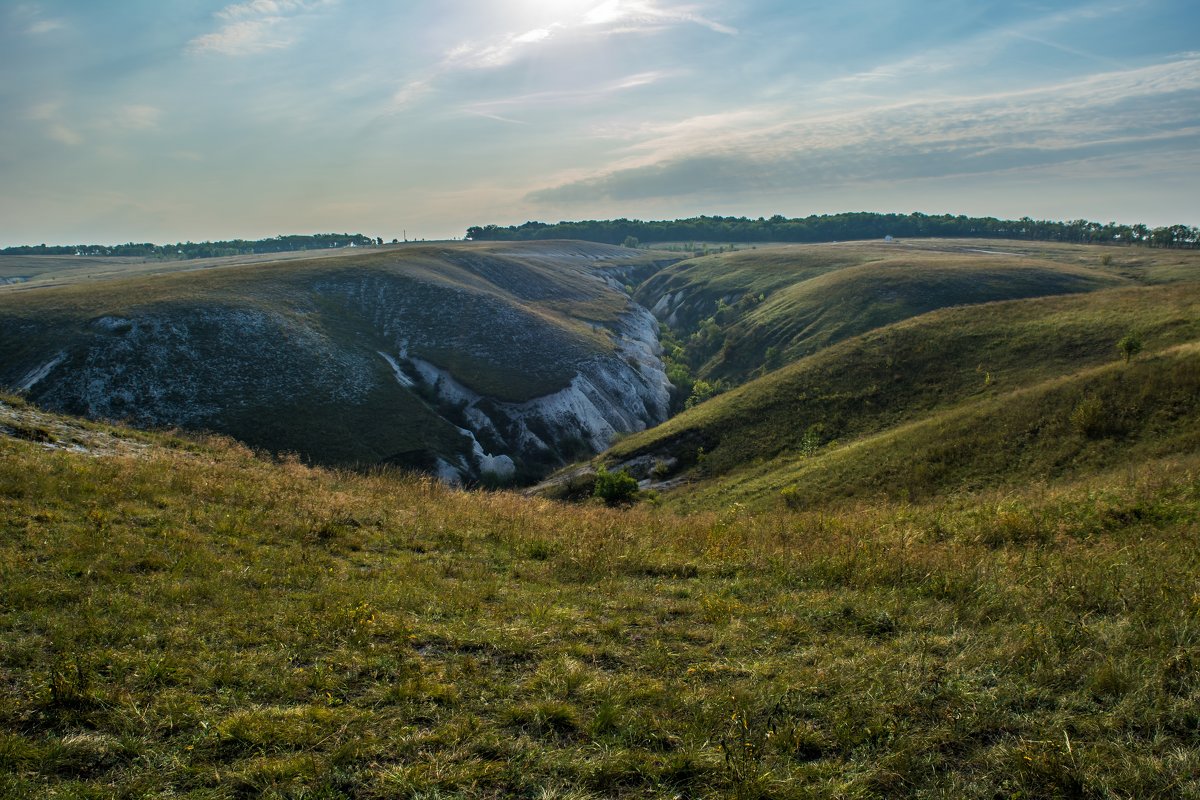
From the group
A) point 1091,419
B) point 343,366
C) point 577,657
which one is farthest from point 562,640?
point 343,366

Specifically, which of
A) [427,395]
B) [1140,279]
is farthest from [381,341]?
[1140,279]

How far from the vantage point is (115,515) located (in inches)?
499

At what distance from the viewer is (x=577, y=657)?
8.93 meters

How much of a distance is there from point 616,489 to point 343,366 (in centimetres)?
4033

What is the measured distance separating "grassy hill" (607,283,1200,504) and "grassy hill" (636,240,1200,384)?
108 feet

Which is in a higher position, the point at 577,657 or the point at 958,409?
the point at 577,657

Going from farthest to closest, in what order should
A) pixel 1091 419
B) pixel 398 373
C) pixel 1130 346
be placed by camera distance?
1. pixel 398 373
2. pixel 1130 346
3. pixel 1091 419

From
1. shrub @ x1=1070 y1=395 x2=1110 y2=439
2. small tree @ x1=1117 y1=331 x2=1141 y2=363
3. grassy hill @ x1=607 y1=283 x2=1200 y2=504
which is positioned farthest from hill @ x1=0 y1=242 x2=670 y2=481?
small tree @ x1=1117 y1=331 x2=1141 y2=363

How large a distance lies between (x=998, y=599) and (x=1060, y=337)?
4718cm

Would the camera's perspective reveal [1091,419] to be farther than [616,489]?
No

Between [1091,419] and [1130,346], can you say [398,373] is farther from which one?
[1130,346]

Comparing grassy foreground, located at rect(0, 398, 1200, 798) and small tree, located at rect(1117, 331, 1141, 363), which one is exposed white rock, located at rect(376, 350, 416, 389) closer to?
grassy foreground, located at rect(0, 398, 1200, 798)

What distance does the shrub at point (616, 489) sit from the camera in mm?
41594

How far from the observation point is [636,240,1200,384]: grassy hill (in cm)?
9062
